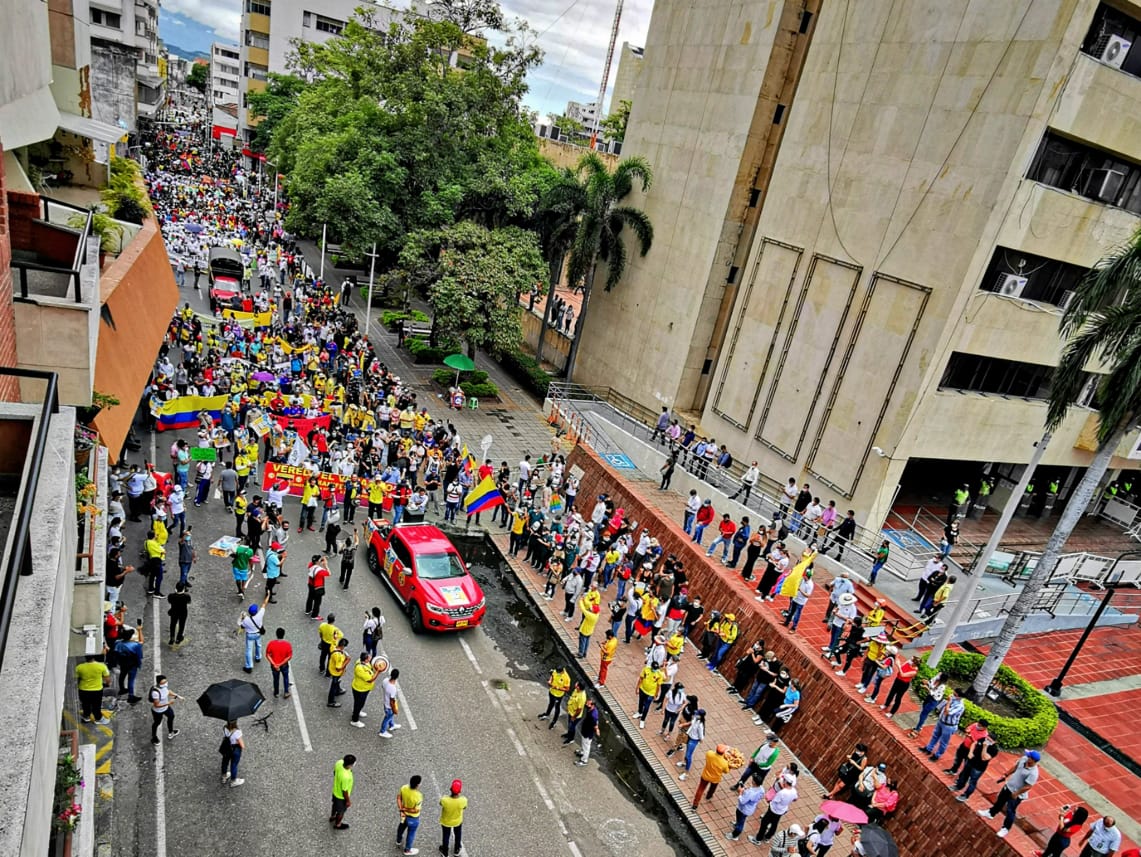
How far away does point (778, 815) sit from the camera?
11.6 meters

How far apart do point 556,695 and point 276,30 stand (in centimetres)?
8483

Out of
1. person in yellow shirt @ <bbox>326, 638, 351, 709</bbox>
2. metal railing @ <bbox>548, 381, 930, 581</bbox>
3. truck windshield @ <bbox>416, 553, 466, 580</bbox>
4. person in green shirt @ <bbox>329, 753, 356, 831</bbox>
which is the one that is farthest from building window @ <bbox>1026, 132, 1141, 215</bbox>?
person in green shirt @ <bbox>329, 753, 356, 831</bbox>

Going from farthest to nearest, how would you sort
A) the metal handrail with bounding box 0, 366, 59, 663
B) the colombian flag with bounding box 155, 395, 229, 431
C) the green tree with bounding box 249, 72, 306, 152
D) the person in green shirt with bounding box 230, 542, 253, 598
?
the green tree with bounding box 249, 72, 306, 152 < the colombian flag with bounding box 155, 395, 229, 431 < the person in green shirt with bounding box 230, 542, 253, 598 < the metal handrail with bounding box 0, 366, 59, 663

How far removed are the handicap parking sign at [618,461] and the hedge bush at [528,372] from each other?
7618 mm

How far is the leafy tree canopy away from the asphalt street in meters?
21.8

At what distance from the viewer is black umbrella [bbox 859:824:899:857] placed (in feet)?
33.0

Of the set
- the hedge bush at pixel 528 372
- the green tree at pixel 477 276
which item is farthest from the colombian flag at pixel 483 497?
the hedge bush at pixel 528 372

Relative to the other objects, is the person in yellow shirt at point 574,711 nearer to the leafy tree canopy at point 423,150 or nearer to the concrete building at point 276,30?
the leafy tree canopy at point 423,150

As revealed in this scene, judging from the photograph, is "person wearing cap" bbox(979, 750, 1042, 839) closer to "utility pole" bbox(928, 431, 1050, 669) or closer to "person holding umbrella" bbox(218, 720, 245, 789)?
"utility pole" bbox(928, 431, 1050, 669)

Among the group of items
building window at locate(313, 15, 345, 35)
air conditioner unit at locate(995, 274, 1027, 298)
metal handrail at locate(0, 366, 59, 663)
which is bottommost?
metal handrail at locate(0, 366, 59, 663)

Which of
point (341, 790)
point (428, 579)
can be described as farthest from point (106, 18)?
point (341, 790)

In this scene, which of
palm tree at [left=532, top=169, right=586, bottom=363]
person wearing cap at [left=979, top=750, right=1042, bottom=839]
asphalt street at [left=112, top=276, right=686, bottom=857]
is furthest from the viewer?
palm tree at [left=532, top=169, right=586, bottom=363]

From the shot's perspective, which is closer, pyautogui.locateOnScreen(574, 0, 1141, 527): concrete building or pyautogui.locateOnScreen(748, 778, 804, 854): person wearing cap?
pyautogui.locateOnScreen(748, 778, 804, 854): person wearing cap

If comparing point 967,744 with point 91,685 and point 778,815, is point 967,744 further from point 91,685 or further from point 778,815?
point 91,685
